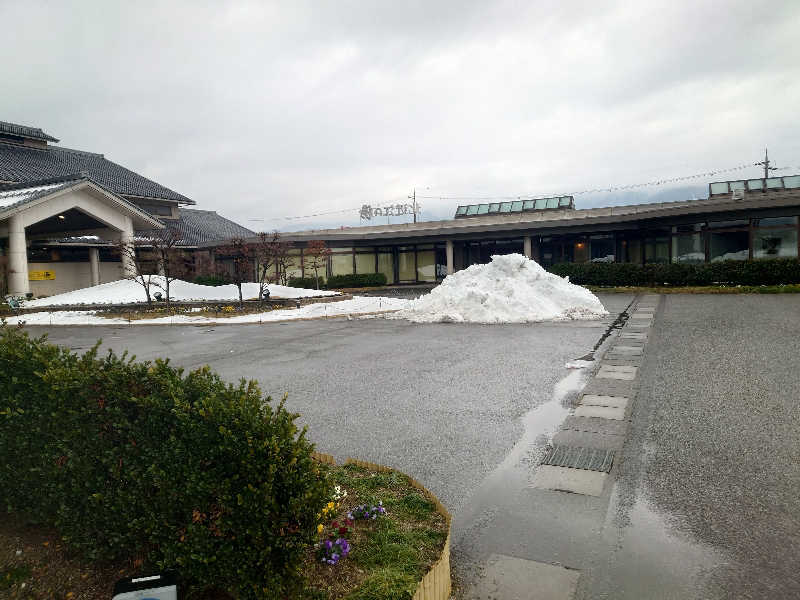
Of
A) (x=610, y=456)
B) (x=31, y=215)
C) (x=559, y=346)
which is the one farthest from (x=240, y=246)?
(x=610, y=456)

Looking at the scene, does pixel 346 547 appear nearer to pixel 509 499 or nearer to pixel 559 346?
pixel 509 499

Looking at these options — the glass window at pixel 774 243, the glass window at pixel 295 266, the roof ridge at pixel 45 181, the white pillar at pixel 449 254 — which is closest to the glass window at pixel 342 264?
the glass window at pixel 295 266

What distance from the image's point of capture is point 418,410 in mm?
7203

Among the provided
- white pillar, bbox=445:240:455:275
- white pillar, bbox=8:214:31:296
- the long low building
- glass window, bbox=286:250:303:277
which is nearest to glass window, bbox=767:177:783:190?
the long low building

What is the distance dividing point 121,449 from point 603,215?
3358cm

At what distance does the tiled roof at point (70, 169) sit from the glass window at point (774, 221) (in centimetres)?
3762

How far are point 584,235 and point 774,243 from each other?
11.4 meters

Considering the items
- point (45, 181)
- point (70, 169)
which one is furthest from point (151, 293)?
point (70, 169)


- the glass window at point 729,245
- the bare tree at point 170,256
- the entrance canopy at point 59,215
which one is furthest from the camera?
the bare tree at point 170,256

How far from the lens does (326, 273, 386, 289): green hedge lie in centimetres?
3691

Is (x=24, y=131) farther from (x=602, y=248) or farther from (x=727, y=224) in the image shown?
(x=727, y=224)

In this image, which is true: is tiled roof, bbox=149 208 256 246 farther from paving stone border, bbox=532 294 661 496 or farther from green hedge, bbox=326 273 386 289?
paving stone border, bbox=532 294 661 496

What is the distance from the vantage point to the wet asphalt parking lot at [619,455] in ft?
11.8

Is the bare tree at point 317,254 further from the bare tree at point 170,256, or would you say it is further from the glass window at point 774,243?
the glass window at point 774,243
